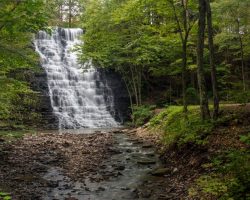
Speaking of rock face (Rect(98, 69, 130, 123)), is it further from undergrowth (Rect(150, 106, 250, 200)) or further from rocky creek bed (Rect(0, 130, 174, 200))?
undergrowth (Rect(150, 106, 250, 200))

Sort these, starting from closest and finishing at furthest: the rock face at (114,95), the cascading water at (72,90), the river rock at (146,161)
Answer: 1. the river rock at (146,161)
2. the rock face at (114,95)
3. the cascading water at (72,90)

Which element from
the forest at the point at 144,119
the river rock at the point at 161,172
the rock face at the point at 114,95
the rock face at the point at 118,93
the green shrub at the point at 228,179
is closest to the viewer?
the green shrub at the point at 228,179

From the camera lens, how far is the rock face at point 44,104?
26833 millimetres

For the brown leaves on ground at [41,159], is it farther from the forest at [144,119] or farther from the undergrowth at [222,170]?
the undergrowth at [222,170]

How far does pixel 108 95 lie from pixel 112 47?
31.1 feet

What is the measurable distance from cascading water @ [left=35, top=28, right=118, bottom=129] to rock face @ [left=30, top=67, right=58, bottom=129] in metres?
0.41

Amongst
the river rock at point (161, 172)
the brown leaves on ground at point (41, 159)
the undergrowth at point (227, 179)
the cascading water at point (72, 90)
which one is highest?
the cascading water at point (72, 90)

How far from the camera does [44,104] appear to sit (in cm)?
2831

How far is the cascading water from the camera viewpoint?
92.8 ft

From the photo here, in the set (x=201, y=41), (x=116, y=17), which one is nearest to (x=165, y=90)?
(x=116, y=17)

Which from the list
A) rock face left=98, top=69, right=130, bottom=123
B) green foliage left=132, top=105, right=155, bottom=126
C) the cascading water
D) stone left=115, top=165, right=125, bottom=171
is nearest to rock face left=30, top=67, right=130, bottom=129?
rock face left=98, top=69, right=130, bottom=123

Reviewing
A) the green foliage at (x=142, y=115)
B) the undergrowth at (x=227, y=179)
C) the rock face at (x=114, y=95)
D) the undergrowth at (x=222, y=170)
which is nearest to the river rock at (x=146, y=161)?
the undergrowth at (x=222, y=170)

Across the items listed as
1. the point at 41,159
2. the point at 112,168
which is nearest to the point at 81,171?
the point at 112,168

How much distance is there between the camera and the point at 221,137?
10.1m
